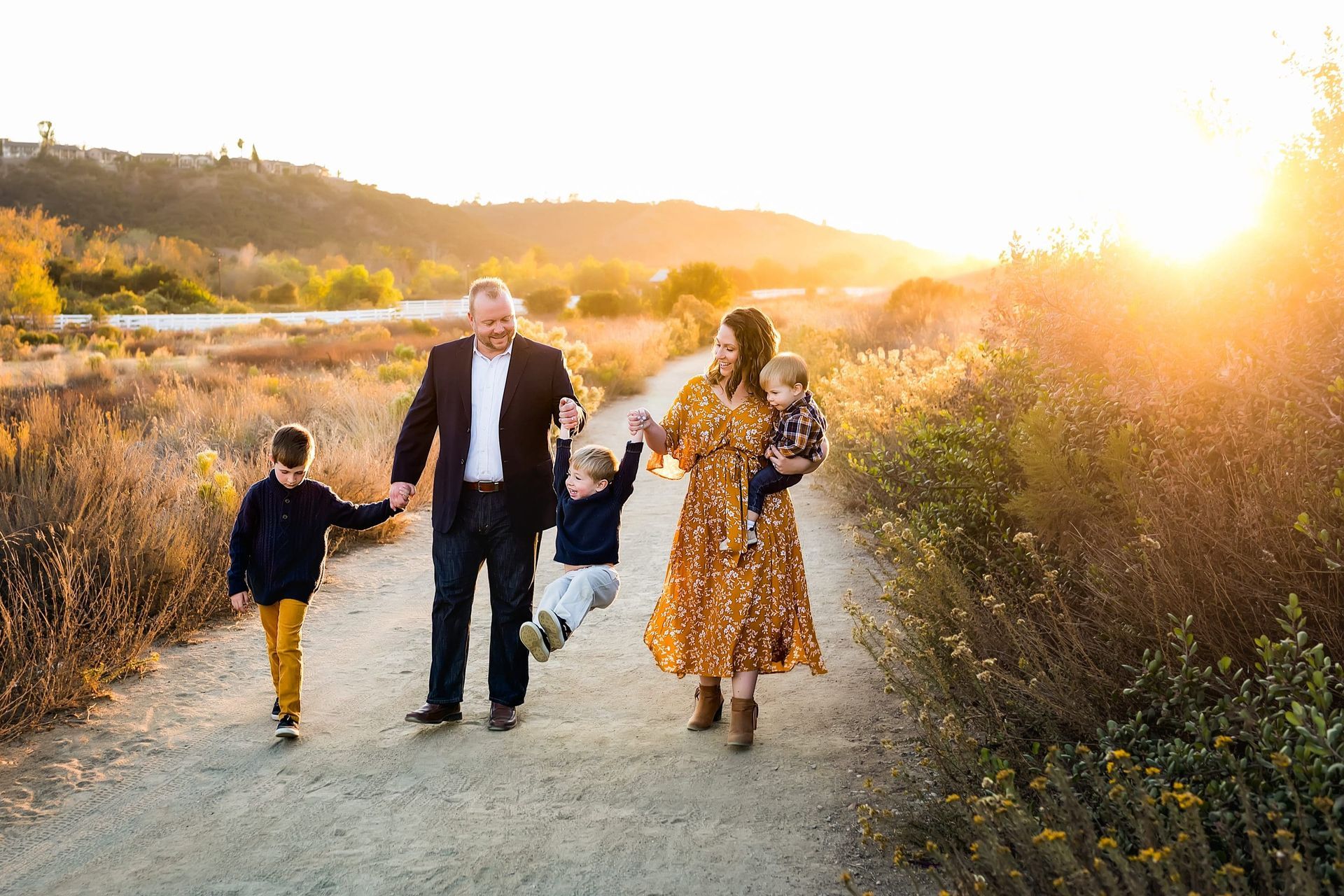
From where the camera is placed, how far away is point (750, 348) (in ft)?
14.2

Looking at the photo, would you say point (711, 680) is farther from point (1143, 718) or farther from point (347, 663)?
point (347, 663)

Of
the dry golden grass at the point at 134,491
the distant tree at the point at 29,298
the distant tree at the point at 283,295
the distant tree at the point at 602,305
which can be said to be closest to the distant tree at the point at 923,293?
the dry golden grass at the point at 134,491

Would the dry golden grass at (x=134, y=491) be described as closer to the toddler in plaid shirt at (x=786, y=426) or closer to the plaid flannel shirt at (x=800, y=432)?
the toddler in plaid shirt at (x=786, y=426)

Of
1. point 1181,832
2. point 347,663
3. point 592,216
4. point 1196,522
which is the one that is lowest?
point 347,663

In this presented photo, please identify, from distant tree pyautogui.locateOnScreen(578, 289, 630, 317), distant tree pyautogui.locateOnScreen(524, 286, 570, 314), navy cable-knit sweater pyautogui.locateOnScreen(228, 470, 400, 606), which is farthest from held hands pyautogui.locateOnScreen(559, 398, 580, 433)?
distant tree pyautogui.locateOnScreen(524, 286, 570, 314)

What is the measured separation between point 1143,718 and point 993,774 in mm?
628

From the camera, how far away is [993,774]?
306 centimetres

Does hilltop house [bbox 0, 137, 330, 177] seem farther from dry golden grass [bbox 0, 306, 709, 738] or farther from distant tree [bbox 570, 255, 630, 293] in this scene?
dry golden grass [bbox 0, 306, 709, 738]

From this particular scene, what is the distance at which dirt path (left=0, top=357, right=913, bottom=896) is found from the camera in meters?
3.35

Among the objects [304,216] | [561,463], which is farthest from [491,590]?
[304,216]

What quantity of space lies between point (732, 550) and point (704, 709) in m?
0.85

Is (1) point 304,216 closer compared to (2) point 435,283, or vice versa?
(2) point 435,283

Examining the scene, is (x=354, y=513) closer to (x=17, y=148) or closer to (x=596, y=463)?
(x=596, y=463)

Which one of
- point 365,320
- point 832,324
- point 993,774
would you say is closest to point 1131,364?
point 993,774
